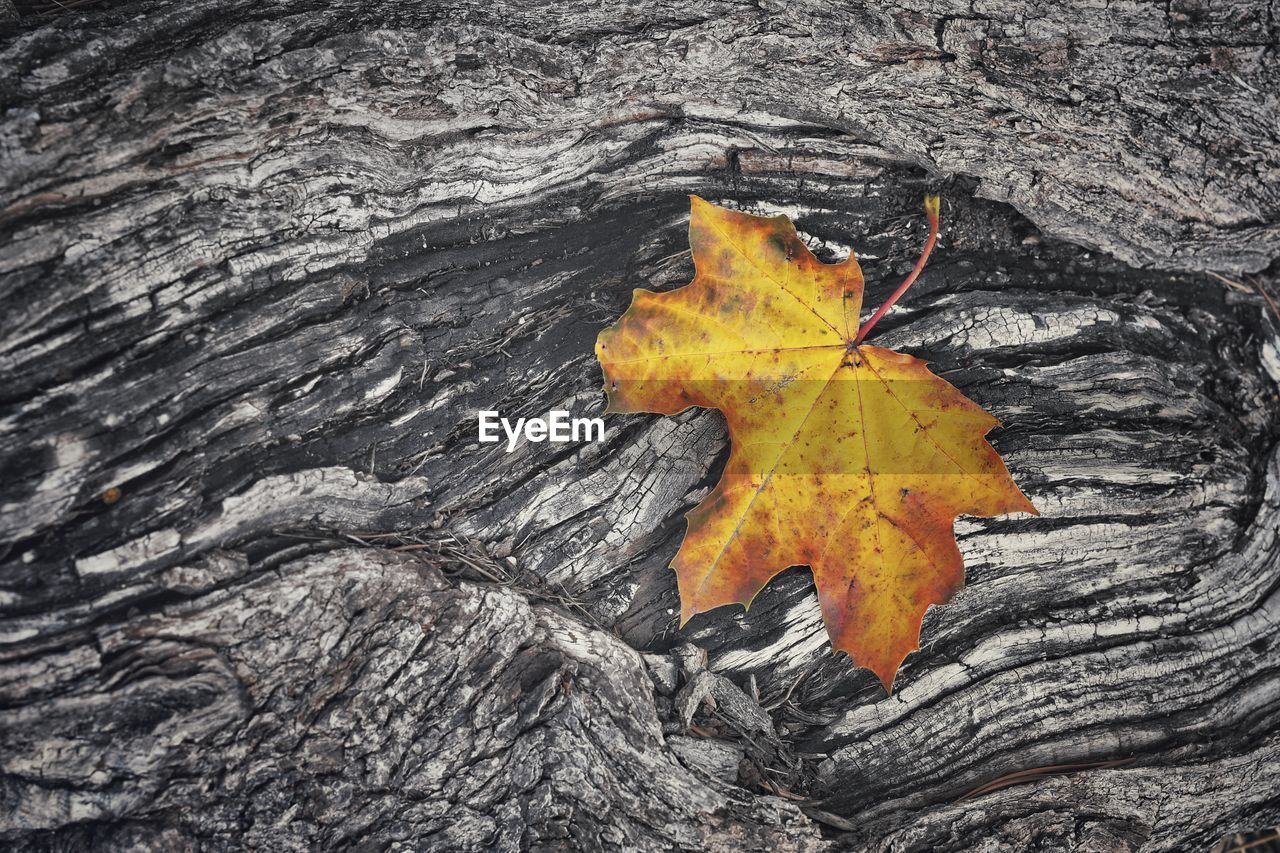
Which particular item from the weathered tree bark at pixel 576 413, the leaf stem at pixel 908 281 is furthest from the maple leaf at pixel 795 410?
the weathered tree bark at pixel 576 413

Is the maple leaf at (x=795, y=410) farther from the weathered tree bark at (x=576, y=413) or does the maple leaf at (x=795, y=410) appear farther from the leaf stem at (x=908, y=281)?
the weathered tree bark at (x=576, y=413)

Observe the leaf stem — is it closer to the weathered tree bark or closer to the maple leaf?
the maple leaf

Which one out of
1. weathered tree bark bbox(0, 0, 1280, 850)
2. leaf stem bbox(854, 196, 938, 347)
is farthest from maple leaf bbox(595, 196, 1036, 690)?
weathered tree bark bbox(0, 0, 1280, 850)

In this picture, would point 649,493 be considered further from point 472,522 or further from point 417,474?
point 417,474

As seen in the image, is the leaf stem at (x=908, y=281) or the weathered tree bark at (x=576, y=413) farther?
the leaf stem at (x=908, y=281)

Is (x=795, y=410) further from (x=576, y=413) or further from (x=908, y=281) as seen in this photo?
(x=576, y=413)

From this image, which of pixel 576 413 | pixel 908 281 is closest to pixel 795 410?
pixel 908 281

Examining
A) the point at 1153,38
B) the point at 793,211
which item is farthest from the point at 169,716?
the point at 1153,38
